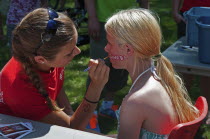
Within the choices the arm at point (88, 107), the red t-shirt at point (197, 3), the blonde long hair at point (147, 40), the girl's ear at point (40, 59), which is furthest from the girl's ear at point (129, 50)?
the red t-shirt at point (197, 3)

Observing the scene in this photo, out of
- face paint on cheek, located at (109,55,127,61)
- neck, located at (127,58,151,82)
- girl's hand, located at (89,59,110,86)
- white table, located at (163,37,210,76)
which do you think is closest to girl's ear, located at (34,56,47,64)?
girl's hand, located at (89,59,110,86)

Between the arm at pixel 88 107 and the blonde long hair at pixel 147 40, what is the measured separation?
0.34m

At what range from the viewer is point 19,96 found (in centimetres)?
207

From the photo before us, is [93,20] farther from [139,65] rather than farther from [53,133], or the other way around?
[53,133]

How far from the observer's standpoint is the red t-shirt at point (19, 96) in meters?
Answer: 2.08

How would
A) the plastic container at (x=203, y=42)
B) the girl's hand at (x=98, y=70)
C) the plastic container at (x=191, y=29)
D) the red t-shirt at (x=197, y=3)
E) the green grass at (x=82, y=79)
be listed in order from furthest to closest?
the red t-shirt at (x=197, y=3) < the green grass at (x=82, y=79) < the plastic container at (x=191, y=29) < the plastic container at (x=203, y=42) < the girl's hand at (x=98, y=70)

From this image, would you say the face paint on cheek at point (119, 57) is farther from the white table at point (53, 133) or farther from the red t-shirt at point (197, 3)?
the red t-shirt at point (197, 3)

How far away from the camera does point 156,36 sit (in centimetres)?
184

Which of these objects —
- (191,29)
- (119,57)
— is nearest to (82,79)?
(191,29)

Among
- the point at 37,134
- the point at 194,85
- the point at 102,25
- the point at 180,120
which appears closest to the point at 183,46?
the point at 102,25

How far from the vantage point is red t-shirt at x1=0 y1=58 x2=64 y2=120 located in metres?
2.08

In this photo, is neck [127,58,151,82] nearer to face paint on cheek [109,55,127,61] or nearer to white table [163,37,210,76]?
face paint on cheek [109,55,127,61]

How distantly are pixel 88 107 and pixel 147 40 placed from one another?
0.63 meters

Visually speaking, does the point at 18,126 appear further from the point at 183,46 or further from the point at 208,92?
the point at 208,92
